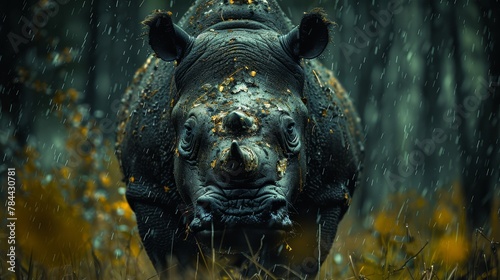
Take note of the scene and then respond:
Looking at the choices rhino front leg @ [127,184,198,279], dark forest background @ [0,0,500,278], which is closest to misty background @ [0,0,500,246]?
dark forest background @ [0,0,500,278]

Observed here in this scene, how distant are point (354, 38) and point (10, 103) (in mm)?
9106

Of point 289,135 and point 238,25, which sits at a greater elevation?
point 238,25

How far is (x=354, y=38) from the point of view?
1830 centimetres

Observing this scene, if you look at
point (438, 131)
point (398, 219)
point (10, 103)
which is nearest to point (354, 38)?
point (438, 131)

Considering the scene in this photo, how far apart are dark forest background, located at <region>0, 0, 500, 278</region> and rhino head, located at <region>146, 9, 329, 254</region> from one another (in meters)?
3.89

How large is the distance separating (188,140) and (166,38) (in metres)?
0.88

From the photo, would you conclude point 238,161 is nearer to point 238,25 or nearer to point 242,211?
point 242,211

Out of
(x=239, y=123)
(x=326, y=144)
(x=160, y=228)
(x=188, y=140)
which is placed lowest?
(x=160, y=228)

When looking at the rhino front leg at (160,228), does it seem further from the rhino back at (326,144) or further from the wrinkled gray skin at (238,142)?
the rhino back at (326,144)

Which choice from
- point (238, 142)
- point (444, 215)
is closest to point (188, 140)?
point (238, 142)

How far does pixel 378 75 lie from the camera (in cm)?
1752

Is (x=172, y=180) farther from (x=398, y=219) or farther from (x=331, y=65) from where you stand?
(x=331, y=65)

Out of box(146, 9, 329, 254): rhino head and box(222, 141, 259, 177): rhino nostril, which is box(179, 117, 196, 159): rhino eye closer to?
box(146, 9, 329, 254): rhino head

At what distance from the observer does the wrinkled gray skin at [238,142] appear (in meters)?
4.70
